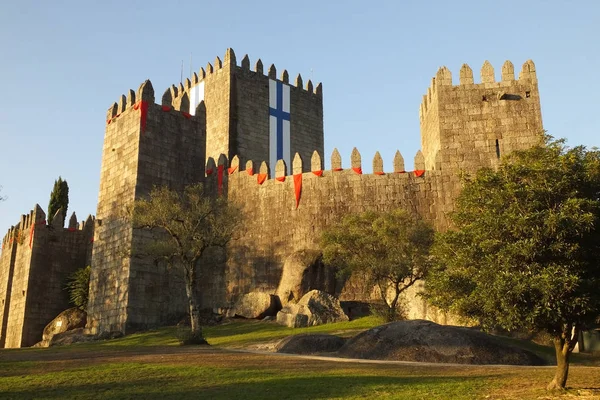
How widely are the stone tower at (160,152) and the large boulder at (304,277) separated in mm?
6740

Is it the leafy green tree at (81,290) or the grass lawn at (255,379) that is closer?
the grass lawn at (255,379)

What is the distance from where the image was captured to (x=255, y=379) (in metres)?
16.2

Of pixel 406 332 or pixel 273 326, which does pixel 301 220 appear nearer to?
pixel 273 326

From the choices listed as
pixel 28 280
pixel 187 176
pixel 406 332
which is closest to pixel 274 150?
pixel 187 176

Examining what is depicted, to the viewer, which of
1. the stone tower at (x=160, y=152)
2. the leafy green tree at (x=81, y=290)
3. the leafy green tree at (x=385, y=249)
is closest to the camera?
the leafy green tree at (x=385, y=249)

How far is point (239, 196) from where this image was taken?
1539 inches

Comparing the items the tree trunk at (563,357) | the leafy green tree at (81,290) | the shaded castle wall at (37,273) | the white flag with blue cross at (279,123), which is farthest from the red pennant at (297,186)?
the tree trunk at (563,357)

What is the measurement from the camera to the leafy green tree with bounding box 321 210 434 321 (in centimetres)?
2917

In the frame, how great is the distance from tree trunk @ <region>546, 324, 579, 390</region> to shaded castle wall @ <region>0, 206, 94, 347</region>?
3619 cm

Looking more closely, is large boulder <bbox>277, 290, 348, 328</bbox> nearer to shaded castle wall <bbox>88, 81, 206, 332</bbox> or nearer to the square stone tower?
shaded castle wall <bbox>88, 81, 206, 332</bbox>

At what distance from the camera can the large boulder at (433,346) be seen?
1998cm

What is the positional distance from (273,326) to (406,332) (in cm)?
1087

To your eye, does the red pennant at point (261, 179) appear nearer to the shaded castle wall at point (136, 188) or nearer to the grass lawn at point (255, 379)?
the shaded castle wall at point (136, 188)

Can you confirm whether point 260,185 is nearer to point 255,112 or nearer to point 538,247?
point 255,112
